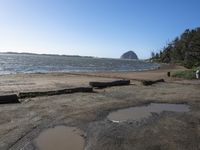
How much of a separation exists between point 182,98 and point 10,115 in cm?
1026

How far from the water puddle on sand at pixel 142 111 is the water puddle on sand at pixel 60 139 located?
2.39 metres

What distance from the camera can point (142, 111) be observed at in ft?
46.5

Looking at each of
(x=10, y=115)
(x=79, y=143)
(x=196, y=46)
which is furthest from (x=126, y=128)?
(x=196, y=46)

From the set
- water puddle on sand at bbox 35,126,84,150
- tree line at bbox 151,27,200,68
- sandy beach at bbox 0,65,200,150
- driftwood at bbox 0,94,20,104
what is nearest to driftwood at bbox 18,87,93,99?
sandy beach at bbox 0,65,200,150

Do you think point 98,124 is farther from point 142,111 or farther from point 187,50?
point 187,50

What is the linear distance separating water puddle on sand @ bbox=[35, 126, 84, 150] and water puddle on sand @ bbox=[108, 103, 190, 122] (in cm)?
239

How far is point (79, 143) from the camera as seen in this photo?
9.13m

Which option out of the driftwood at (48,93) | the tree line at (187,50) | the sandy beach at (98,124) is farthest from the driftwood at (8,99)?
the tree line at (187,50)

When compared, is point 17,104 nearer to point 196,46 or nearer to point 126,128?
point 126,128

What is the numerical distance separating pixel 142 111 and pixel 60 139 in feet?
18.6

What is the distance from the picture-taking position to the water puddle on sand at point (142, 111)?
1270 cm

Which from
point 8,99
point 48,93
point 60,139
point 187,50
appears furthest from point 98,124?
point 187,50

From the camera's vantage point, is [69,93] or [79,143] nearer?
[79,143]

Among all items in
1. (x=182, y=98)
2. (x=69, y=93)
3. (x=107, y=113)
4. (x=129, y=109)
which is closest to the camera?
(x=107, y=113)
